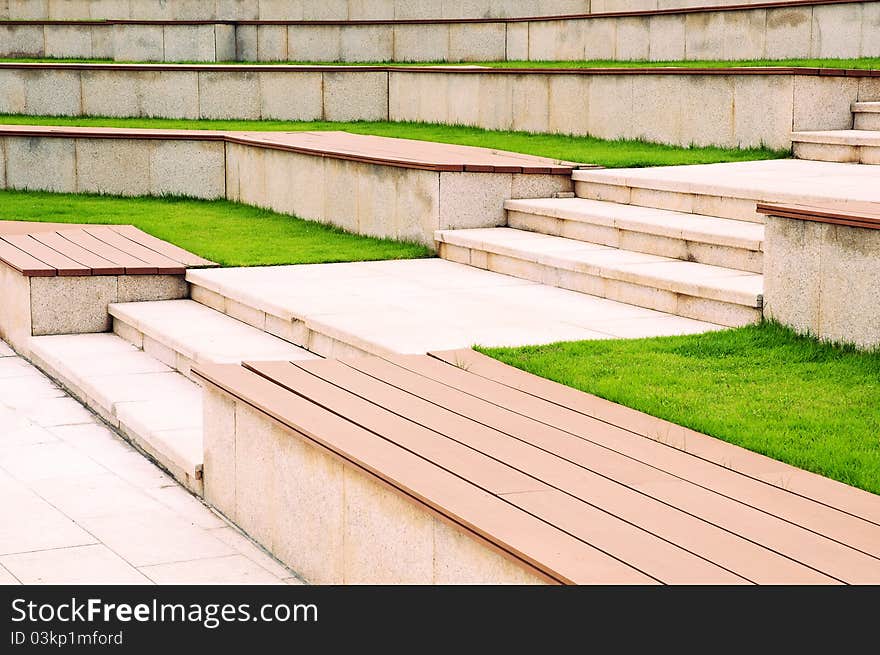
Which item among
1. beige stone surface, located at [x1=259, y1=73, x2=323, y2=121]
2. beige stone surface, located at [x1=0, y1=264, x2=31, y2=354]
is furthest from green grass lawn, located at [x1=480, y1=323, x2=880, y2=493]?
beige stone surface, located at [x1=259, y1=73, x2=323, y2=121]

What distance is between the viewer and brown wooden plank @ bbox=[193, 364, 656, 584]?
3.52m

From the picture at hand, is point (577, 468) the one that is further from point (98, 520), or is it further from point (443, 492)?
point (98, 520)

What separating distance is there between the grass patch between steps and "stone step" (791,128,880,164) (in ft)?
0.64

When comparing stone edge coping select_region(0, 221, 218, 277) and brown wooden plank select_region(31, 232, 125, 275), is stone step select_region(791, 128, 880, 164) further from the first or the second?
brown wooden plank select_region(31, 232, 125, 275)

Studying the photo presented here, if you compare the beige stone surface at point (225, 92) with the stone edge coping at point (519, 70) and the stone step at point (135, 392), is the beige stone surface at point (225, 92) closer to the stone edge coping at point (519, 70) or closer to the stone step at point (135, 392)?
the stone edge coping at point (519, 70)

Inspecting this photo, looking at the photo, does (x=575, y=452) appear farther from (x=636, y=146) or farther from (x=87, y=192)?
(x=87, y=192)

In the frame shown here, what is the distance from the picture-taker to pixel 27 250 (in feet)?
32.3

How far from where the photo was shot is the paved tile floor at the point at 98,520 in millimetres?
5098

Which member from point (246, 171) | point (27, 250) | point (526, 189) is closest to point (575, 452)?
point (526, 189)

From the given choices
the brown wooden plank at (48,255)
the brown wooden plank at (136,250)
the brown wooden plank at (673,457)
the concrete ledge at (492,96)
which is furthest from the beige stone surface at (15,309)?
the concrete ledge at (492,96)

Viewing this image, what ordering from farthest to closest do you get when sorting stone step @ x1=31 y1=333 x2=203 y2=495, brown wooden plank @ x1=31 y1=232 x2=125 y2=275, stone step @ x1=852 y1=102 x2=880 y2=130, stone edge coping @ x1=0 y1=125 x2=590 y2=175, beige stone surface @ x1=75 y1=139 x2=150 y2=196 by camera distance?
beige stone surface @ x1=75 y1=139 x2=150 y2=196, stone step @ x1=852 y1=102 x2=880 y2=130, stone edge coping @ x1=0 y1=125 x2=590 y2=175, brown wooden plank @ x1=31 y1=232 x2=125 y2=275, stone step @ x1=31 y1=333 x2=203 y2=495

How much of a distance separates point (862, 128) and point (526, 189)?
306cm

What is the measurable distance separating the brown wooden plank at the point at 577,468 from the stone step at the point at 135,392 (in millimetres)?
888

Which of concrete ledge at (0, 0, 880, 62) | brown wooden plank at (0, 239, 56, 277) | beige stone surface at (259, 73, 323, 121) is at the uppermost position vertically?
concrete ledge at (0, 0, 880, 62)
